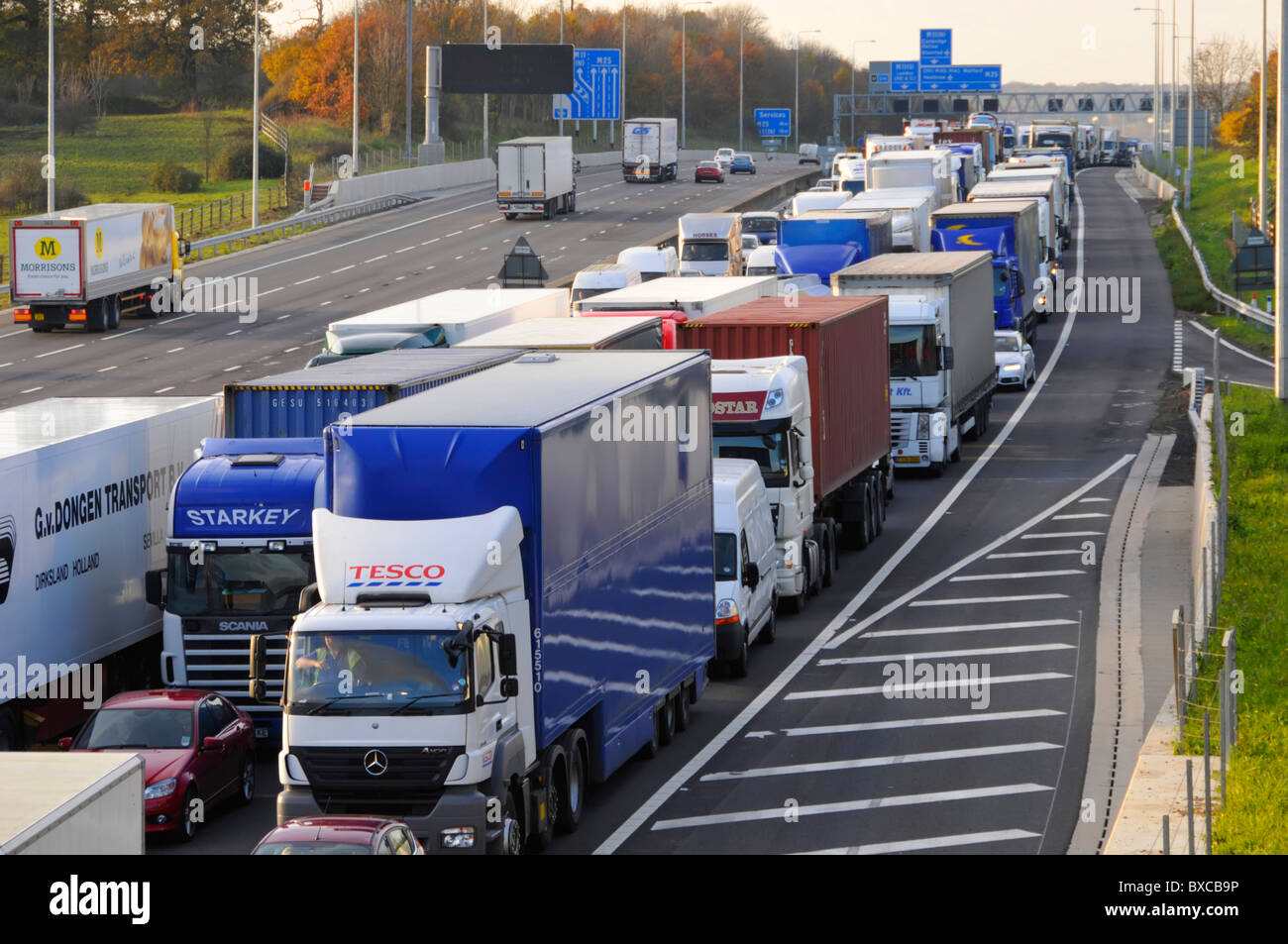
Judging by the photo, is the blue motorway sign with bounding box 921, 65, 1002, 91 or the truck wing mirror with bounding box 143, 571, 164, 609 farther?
the blue motorway sign with bounding box 921, 65, 1002, 91

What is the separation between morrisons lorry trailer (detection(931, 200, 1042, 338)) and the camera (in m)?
53.0

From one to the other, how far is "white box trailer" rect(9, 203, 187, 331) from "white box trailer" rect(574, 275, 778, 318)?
872 inches

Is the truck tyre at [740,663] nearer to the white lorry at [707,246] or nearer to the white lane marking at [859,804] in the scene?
the white lane marking at [859,804]

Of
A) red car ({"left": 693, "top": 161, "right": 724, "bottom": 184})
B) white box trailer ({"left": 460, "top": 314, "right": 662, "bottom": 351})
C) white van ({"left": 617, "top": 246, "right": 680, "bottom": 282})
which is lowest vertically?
white box trailer ({"left": 460, "top": 314, "right": 662, "bottom": 351})

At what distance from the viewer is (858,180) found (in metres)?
82.1

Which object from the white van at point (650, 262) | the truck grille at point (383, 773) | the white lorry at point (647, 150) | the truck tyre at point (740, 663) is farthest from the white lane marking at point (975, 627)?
the white lorry at point (647, 150)

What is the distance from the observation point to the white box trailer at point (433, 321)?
2814cm

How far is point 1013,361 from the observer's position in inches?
1950

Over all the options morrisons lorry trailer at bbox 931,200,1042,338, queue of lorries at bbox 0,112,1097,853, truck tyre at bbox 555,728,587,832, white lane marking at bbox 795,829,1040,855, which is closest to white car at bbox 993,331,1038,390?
morrisons lorry trailer at bbox 931,200,1042,338

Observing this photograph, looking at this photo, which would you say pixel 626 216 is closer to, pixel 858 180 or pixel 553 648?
pixel 858 180

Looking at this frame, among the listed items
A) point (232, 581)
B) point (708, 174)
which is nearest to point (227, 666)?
point (232, 581)

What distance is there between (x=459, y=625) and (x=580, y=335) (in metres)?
12.0

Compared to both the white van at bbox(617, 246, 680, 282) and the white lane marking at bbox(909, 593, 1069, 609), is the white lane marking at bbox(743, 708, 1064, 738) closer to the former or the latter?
the white lane marking at bbox(909, 593, 1069, 609)

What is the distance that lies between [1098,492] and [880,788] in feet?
60.5
